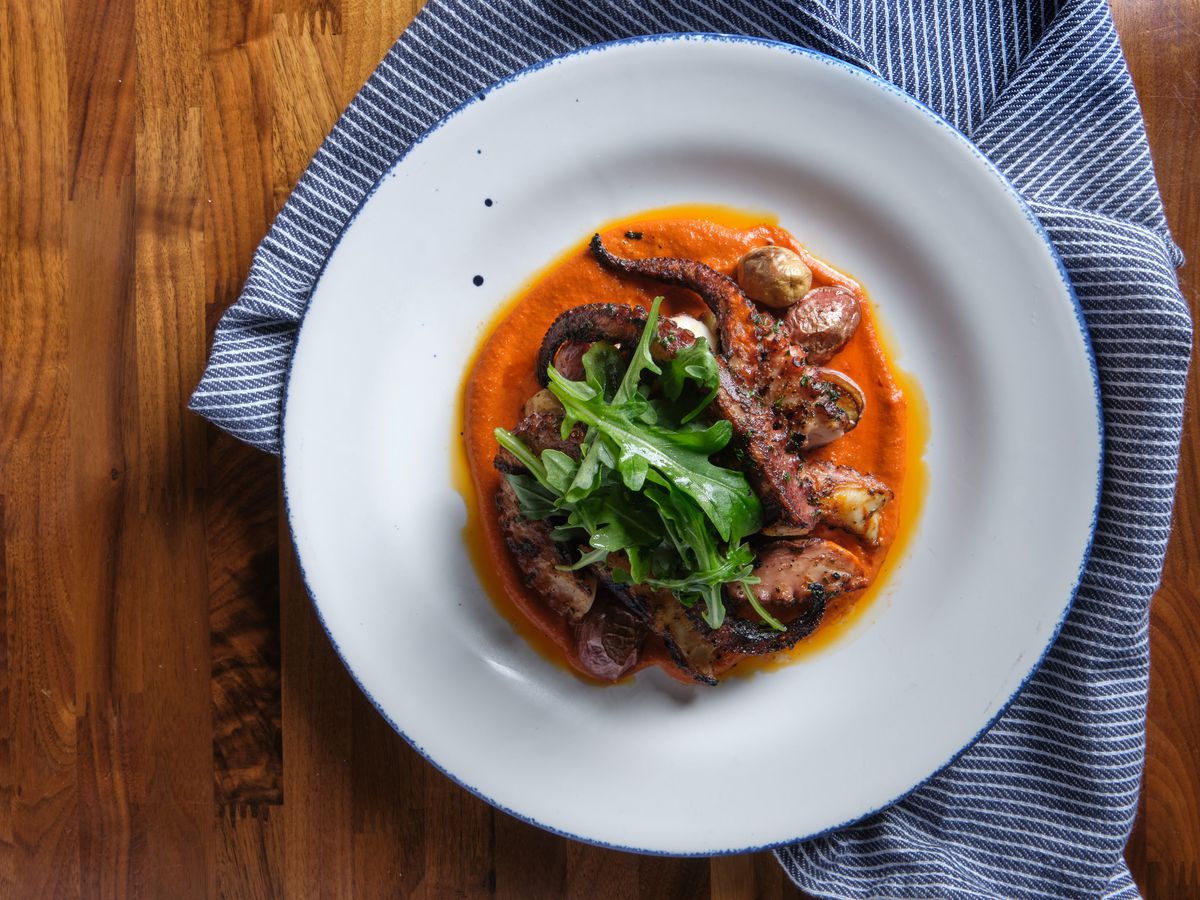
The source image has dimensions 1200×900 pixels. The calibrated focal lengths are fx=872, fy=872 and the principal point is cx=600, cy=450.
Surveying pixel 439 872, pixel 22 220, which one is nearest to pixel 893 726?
pixel 439 872

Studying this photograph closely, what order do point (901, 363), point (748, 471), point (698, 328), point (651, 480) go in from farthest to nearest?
point (901, 363) < point (698, 328) < point (748, 471) < point (651, 480)

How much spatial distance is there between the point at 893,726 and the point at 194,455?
240 centimetres

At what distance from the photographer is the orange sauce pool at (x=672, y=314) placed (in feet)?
8.96

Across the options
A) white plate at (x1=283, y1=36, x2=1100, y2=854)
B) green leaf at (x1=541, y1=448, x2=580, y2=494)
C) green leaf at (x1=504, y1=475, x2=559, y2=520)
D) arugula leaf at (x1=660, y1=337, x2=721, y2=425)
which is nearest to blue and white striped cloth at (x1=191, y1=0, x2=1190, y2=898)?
white plate at (x1=283, y1=36, x2=1100, y2=854)

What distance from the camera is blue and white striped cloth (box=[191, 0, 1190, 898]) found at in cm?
264

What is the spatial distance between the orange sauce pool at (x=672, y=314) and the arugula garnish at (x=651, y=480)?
288 millimetres

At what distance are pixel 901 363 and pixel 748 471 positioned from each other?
27.7 inches

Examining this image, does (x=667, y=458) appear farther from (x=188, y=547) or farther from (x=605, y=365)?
(x=188, y=547)

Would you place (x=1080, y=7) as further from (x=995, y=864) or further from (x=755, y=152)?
(x=995, y=864)

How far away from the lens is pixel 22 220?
2.88 metres

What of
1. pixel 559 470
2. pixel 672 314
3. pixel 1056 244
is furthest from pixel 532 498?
pixel 1056 244

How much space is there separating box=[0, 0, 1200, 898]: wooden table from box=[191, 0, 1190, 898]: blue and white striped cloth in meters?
0.24

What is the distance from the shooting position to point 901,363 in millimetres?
2791

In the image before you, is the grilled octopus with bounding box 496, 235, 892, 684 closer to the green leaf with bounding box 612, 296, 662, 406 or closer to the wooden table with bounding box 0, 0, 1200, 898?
the green leaf with bounding box 612, 296, 662, 406
